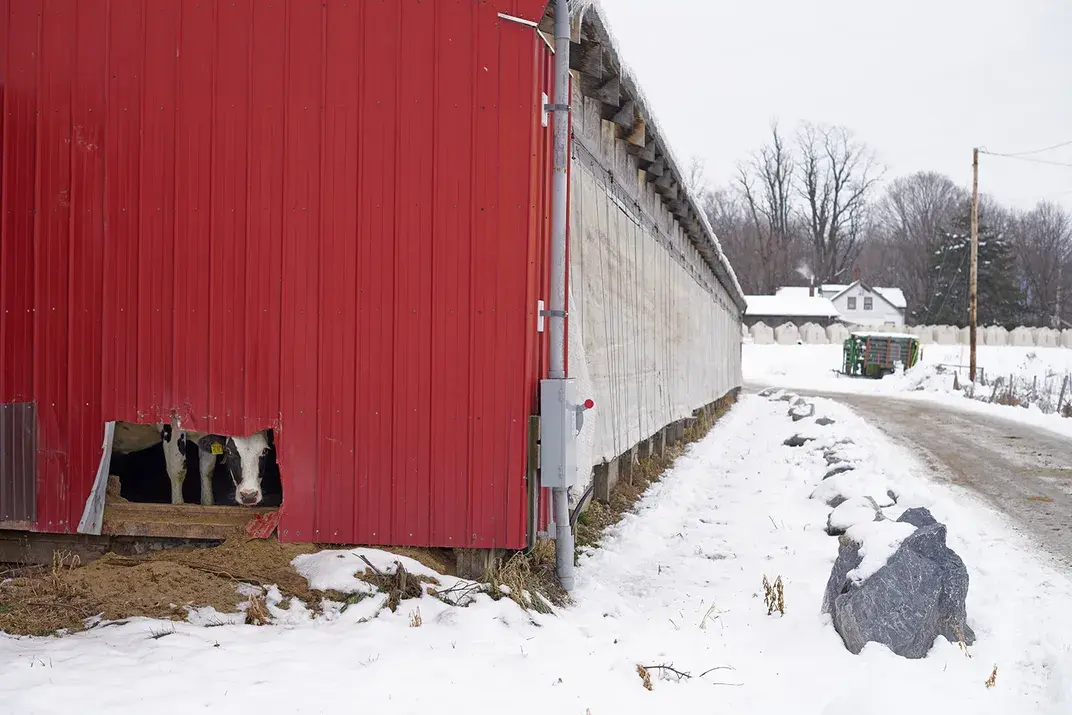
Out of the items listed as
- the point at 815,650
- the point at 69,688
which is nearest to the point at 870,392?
the point at 815,650

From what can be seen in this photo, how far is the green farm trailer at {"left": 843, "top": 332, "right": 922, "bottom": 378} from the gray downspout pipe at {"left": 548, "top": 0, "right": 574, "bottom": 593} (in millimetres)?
28746

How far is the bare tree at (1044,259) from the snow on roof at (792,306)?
536 inches

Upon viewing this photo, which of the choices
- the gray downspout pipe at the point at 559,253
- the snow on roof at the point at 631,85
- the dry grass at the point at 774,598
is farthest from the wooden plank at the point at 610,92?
the dry grass at the point at 774,598

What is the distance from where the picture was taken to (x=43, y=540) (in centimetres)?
550

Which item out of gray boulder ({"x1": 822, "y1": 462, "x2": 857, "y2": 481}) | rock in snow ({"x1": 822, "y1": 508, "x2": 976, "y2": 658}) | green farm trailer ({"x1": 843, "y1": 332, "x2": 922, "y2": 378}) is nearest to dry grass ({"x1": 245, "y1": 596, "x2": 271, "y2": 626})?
rock in snow ({"x1": 822, "y1": 508, "x2": 976, "y2": 658})

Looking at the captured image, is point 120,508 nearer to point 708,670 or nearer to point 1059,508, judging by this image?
point 708,670

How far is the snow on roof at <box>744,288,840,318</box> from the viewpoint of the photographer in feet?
201

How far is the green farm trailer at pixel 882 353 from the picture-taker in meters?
31.9

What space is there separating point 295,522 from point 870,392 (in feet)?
76.7

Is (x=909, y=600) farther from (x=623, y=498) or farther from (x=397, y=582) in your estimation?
(x=623, y=498)

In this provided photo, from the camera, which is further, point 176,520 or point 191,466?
point 191,466

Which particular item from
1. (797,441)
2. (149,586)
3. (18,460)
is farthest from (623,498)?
(18,460)

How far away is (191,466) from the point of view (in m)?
6.72

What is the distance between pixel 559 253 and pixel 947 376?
23.1 m
